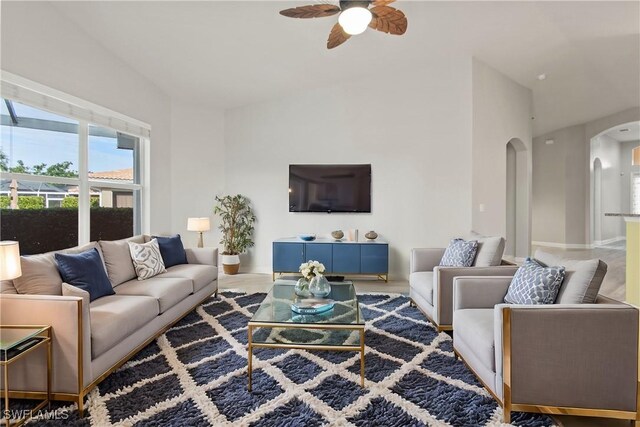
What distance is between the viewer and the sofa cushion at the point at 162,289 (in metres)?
2.89

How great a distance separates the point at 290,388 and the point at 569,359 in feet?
5.20

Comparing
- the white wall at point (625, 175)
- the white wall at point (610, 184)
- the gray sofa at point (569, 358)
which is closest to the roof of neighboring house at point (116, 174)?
the gray sofa at point (569, 358)

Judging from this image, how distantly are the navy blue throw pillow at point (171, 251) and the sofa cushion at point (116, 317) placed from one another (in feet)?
3.67

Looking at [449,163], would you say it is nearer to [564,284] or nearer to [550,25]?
[550,25]

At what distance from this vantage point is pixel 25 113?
299 cm

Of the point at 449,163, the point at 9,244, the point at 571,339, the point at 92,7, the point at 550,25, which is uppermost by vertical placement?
the point at 550,25

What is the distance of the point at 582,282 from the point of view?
6.45ft

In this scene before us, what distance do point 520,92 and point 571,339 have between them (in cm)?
528

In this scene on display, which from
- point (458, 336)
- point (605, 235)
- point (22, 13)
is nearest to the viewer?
point (458, 336)

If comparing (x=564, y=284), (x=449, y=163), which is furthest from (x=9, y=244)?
(x=449, y=163)

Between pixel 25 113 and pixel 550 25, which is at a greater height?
pixel 550 25

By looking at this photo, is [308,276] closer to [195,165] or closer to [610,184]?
[195,165]

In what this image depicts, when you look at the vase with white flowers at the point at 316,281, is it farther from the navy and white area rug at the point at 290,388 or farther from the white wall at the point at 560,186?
the white wall at the point at 560,186

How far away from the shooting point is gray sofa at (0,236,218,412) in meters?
1.95
